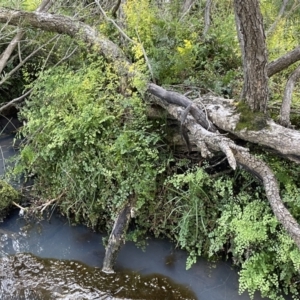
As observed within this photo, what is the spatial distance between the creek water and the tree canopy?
192mm

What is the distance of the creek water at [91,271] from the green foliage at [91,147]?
0.42 metres

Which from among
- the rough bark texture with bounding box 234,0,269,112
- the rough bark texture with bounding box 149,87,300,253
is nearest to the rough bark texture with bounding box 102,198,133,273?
the rough bark texture with bounding box 149,87,300,253

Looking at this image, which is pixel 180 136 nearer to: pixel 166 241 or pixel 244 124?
pixel 244 124

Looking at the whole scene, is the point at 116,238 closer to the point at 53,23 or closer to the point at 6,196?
the point at 6,196

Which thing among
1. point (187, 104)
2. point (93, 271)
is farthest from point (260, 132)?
point (93, 271)

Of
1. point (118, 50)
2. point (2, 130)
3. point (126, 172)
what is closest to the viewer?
point (126, 172)

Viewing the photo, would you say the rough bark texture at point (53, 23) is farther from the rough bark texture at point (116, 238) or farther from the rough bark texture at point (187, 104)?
the rough bark texture at point (116, 238)

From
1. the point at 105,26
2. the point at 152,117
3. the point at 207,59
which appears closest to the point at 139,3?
the point at 105,26

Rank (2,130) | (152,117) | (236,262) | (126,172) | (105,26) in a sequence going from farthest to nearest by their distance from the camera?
(2,130) < (105,26) < (152,117) < (126,172) < (236,262)

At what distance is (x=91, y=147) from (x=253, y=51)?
2.22 m

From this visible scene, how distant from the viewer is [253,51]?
3064 mm

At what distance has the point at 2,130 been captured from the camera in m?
6.36

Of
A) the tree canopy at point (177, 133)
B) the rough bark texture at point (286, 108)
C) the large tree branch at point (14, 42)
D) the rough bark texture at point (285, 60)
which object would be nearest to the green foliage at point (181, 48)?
the tree canopy at point (177, 133)

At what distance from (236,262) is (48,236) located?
236 cm
